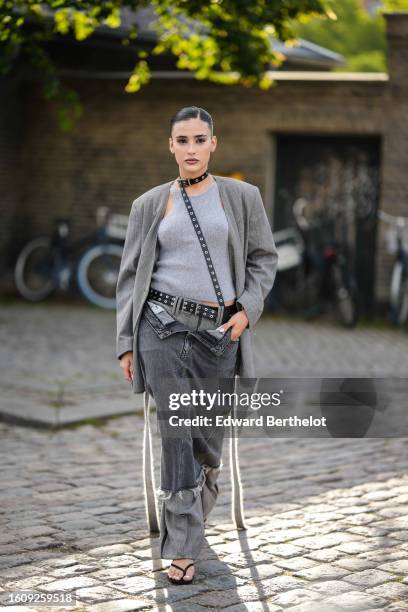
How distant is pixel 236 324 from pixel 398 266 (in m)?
9.21

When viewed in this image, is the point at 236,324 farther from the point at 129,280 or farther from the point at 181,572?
the point at 181,572

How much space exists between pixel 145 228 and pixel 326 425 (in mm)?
2729

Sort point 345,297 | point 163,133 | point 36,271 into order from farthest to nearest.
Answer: point 36,271, point 163,133, point 345,297

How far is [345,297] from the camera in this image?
13.0m

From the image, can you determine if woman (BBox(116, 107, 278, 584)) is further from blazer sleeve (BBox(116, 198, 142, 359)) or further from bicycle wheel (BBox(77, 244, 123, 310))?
bicycle wheel (BBox(77, 244, 123, 310))

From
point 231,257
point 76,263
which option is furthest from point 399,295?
point 231,257

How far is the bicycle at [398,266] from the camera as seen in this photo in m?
13.1

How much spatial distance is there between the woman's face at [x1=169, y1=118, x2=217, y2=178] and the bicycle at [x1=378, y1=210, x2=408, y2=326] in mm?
9158

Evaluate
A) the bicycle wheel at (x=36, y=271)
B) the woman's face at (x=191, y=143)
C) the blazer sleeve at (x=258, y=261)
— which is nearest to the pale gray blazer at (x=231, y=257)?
the blazer sleeve at (x=258, y=261)

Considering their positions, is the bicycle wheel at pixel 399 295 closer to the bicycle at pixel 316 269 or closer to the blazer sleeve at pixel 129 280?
the bicycle at pixel 316 269

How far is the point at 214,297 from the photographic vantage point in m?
4.25

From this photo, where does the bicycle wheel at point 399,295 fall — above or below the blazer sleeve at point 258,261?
below

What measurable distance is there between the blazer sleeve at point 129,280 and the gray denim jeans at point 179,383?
0.26 feet

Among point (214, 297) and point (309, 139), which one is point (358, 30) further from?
point (214, 297)
